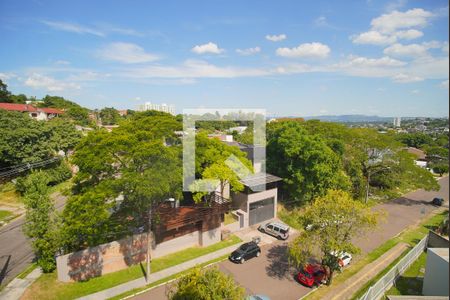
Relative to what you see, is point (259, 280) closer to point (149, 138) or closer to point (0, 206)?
point (149, 138)

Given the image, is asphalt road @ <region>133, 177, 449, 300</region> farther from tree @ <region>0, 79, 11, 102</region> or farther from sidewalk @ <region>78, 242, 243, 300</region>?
tree @ <region>0, 79, 11, 102</region>

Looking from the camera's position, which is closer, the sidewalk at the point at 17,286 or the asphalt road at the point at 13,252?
the sidewalk at the point at 17,286

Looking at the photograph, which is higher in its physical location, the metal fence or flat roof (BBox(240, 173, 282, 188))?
flat roof (BBox(240, 173, 282, 188))

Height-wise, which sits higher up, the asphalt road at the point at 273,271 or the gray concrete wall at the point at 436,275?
the gray concrete wall at the point at 436,275

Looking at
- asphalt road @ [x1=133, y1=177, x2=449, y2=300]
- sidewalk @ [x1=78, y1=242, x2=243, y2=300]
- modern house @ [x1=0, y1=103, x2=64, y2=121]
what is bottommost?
asphalt road @ [x1=133, y1=177, x2=449, y2=300]

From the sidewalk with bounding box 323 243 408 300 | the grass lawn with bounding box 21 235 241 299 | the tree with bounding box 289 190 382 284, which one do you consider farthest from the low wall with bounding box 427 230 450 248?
the grass lawn with bounding box 21 235 241 299

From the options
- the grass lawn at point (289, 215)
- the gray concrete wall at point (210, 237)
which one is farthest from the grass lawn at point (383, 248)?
the gray concrete wall at point (210, 237)

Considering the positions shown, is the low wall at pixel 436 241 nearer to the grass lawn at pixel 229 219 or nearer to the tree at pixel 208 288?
the grass lawn at pixel 229 219

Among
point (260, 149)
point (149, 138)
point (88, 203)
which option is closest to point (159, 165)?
point (149, 138)
